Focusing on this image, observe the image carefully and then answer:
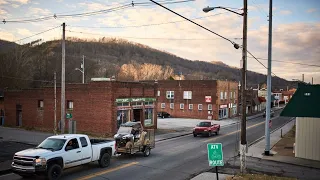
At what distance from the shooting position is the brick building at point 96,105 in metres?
32.0

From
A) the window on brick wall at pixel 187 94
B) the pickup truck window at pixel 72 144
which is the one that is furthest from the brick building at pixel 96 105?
the window on brick wall at pixel 187 94

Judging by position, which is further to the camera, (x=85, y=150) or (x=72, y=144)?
(x=85, y=150)

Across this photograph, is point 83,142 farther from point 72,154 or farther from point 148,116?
point 148,116

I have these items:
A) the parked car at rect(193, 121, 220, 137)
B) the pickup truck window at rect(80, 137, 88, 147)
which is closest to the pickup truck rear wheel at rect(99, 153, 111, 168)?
the pickup truck window at rect(80, 137, 88, 147)

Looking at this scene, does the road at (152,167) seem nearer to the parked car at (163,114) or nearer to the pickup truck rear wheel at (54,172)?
the pickup truck rear wheel at (54,172)

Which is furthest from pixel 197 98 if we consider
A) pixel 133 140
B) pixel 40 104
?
pixel 133 140

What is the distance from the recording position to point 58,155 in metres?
13.8

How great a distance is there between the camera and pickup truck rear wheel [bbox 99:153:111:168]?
1637 cm

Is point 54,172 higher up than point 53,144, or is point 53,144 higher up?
point 53,144

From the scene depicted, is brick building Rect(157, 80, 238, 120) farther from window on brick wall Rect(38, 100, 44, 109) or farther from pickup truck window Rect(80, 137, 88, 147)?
pickup truck window Rect(80, 137, 88, 147)

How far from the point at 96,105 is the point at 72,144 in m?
18.1

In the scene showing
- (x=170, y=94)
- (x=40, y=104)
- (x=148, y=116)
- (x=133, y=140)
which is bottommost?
(x=133, y=140)

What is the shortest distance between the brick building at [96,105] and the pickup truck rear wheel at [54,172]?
18.0 meters

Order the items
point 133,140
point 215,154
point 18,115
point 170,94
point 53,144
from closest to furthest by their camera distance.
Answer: point 215,154 → point 53,144 → point 133,140 → point 18,115 → point 170,94
